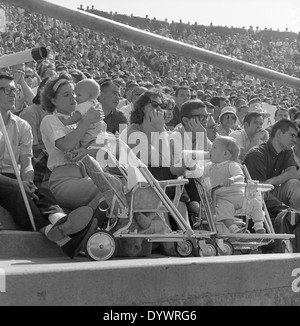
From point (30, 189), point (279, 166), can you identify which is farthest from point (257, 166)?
point (30, 189)

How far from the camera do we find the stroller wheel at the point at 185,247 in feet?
16.7

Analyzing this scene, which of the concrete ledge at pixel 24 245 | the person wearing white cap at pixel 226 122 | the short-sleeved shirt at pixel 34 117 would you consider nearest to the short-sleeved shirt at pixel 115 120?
the short-sleeved shirt at pixel 34 117

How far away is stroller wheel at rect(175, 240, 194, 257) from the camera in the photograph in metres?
5.08

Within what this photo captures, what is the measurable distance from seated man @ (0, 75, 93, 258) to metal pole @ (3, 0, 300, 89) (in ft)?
7.49

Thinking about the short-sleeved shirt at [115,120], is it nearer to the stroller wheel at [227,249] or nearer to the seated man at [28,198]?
the seated man at [28,198]

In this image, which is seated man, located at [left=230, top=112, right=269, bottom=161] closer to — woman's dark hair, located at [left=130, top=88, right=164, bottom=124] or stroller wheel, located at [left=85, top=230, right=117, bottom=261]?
woman's dark hair, located at [left=130, top=88, right=164, bottom=124]

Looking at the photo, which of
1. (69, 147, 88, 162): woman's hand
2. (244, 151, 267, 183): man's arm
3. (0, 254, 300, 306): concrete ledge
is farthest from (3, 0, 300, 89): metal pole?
(244, 151, 267, 183): man's arm

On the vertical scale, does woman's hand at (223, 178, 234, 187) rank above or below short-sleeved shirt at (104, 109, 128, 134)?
below

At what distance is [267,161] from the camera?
21.5 feet

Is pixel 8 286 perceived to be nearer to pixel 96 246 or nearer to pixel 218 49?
pixel 96 246

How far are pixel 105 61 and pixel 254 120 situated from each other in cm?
1440

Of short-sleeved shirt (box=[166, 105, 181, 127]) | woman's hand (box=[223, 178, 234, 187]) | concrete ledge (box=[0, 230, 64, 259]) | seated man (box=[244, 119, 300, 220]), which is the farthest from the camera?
short-sleeved shirt (box=[166, 105, 181, 127])

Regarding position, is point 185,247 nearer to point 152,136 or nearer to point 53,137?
point 152,136
